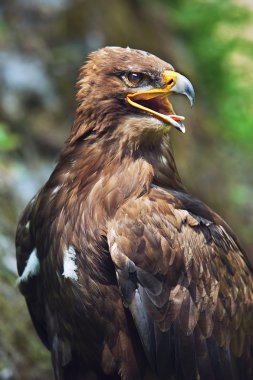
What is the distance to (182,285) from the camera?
475 cm

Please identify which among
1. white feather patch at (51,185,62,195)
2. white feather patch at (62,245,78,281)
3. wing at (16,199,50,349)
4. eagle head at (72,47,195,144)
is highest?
eagle head at (72,47,195,144)

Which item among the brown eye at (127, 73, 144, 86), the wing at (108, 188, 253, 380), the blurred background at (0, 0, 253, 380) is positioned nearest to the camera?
the wing at (108, 188, 253, 380)

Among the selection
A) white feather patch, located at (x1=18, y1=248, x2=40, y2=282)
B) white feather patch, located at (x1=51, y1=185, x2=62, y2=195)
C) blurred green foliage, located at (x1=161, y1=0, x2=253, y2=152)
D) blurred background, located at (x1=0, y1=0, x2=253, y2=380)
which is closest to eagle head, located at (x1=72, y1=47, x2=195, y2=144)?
white feather patch, located at (x1=51, y1=185, x2=62, y2=195)

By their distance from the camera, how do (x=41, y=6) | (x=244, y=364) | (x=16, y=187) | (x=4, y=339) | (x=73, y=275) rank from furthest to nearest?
(x=41, y=6) < (x=16, y=187) < (x=4, y=339) < (x=244, y=364) < (x=73, y=275)

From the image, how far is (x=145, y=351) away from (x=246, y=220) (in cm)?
544

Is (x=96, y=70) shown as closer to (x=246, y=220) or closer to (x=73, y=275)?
(x=73, y=275)

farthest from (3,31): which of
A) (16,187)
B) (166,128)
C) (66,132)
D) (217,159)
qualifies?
(166,128)

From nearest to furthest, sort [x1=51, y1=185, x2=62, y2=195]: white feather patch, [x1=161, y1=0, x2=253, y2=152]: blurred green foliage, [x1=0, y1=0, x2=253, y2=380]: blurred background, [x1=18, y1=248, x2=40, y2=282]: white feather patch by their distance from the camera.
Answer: [x1=51, y1=185, x2=62, y2=195]: white feather patch → [x1=18, y1=248, x2=40, y2=282]: white feather patch → [x1=0, y1=0, x2=253, y2=380]: blurred background → [x1=161, y1=0, x2=253, y2=152]: blurred green foliage

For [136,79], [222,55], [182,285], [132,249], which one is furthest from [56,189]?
[222,55]

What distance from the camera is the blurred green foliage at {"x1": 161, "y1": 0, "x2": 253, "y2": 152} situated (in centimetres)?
985

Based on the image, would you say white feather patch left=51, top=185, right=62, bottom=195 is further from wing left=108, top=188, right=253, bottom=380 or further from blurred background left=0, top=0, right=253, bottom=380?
blurred background left=0, top=0, right=253, bottom=380

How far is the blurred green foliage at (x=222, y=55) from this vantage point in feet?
32.3

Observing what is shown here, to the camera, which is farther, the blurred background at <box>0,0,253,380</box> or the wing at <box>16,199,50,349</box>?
the blurred background at <box>0,0,253,380</box>

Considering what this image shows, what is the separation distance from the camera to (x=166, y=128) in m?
4.72
